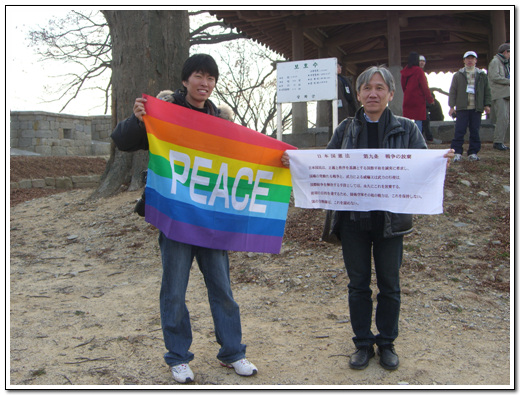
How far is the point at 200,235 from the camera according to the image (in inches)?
→ 119

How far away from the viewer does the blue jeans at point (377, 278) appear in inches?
122

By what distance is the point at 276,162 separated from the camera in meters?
3.36

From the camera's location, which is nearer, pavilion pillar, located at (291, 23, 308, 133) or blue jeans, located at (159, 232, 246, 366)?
blue jeans, located at (159, 232, 246, 366)

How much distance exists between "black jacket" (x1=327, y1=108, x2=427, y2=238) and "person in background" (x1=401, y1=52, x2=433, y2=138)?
20.4ft

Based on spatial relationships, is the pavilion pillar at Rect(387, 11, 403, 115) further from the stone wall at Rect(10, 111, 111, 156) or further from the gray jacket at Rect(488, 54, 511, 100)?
the stone wall at Rect(10, 111, 111, 156)

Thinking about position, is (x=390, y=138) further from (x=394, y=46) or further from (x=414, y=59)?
(x=394, y=46)

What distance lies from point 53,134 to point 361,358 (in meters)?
16.6

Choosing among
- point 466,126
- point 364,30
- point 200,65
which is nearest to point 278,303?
point 200,65

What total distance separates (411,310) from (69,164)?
12710 mm

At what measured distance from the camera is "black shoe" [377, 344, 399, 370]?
316 centimetres

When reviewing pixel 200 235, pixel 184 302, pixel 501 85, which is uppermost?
pixel 501 85

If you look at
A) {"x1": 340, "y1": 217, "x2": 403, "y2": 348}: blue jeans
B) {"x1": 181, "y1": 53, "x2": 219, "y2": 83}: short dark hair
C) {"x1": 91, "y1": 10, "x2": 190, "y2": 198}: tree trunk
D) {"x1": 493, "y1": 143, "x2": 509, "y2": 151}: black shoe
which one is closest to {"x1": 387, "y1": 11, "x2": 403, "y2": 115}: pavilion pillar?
{"x1": 493, "y1": 143, "x2": 509, "y2": 151}: black shoe

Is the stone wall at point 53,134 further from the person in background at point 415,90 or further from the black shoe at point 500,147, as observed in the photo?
the black shoe at point 500,147

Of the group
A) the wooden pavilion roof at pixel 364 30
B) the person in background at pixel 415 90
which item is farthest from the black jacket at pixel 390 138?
the wooden pavilion roof at pixel 364 30
